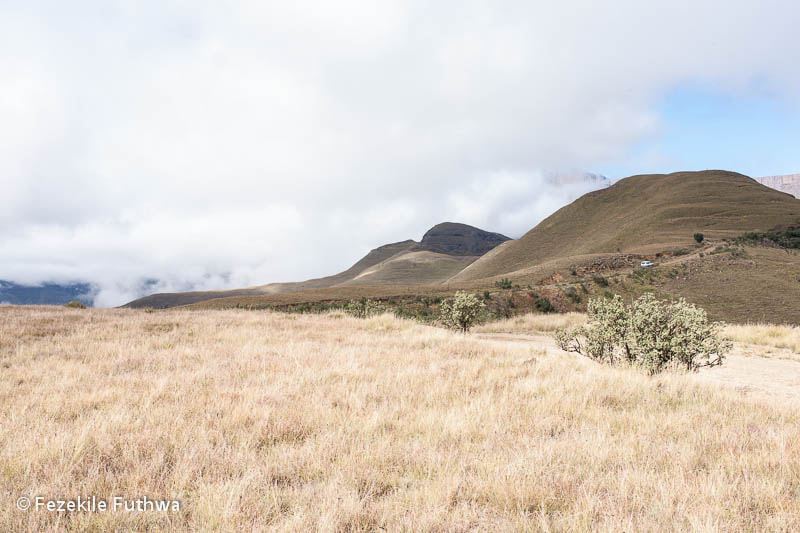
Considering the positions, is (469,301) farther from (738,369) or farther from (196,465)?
(196,465)

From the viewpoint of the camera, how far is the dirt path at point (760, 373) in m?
8.75

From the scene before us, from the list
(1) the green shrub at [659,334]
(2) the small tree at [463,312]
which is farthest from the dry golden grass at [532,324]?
(1) the green shrub at [659,334]

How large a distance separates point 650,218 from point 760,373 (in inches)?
3147

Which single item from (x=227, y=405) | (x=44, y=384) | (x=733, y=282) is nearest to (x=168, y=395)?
(x=227, y=405)

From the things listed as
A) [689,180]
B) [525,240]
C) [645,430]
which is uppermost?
[689,180]

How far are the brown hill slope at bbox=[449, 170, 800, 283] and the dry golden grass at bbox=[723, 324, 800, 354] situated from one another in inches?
1543

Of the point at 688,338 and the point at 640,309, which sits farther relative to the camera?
the point at 640,309

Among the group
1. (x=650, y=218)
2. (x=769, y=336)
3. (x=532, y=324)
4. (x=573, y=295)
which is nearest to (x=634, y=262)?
(x=573, y=295)

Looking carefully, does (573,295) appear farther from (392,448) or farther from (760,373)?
(392,448)

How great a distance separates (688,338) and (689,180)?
113 meters

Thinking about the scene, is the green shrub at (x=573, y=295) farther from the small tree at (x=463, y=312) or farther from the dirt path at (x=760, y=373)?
the small tree at (x=463, y=312)

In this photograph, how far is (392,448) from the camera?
385 centimetres

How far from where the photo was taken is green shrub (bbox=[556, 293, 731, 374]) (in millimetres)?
8914

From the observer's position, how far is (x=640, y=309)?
971cm
